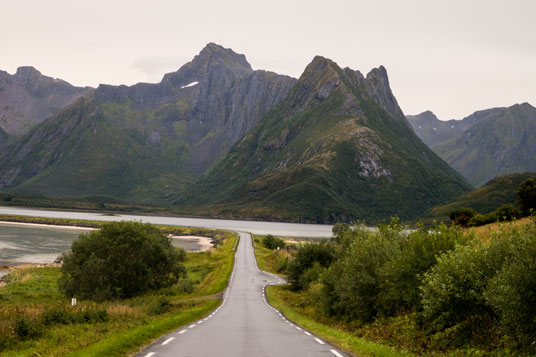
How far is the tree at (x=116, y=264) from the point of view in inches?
1681

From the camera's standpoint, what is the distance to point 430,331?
2077 centimetres

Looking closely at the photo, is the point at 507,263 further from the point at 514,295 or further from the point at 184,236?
the point at 184,236

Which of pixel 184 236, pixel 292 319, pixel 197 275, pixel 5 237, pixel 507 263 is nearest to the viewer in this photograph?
pixel 507 263

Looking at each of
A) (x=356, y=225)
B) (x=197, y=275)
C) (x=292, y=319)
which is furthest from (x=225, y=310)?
(x=197, y=275)

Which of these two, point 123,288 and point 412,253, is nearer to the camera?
point 412,253

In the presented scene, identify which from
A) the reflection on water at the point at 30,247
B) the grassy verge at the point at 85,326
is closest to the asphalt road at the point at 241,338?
the grassy verge at the point at 85,326

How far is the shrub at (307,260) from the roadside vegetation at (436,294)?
634 inches

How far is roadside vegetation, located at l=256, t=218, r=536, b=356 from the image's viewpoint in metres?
14.7

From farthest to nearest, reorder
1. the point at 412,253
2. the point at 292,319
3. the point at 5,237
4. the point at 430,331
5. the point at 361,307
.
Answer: the point at 5,237, the point at 292,319, the point at 361,307, the point at 412,253, the point at 430,331

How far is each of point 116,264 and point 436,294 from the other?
32.5m

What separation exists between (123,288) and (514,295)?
36814 mm

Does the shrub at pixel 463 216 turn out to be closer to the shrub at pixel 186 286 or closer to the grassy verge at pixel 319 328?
the grassy verge at pixel 319 328

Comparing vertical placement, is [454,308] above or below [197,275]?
above

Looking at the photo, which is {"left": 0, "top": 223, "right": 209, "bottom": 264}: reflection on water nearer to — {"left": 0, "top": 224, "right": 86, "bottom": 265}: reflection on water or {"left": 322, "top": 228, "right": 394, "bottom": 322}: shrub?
{"left": 0, "top": 224, "right": 86, "bottom": 265}: reflection on water
